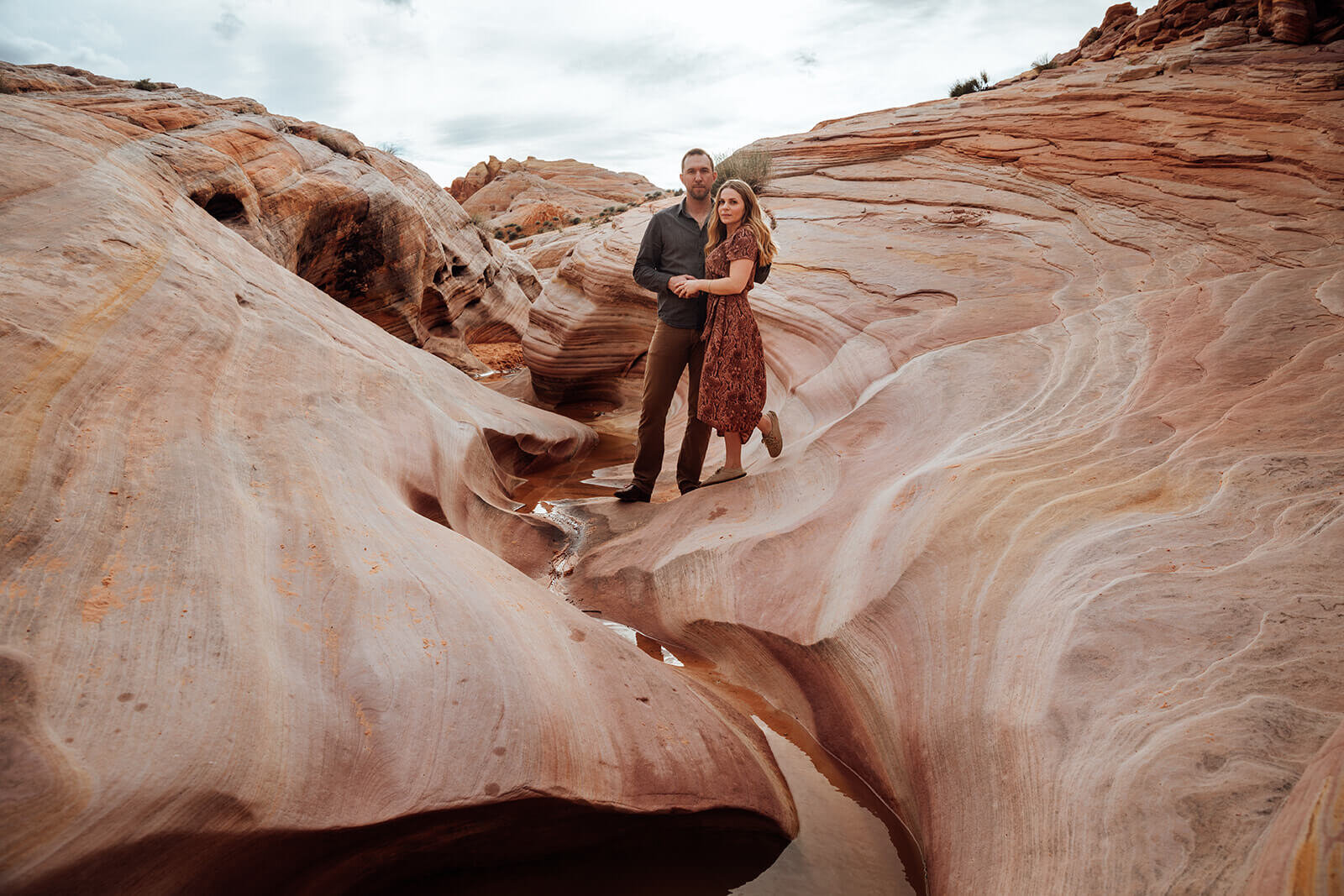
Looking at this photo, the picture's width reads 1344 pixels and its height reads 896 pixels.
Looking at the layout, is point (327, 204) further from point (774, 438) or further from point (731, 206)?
point (774, 438)

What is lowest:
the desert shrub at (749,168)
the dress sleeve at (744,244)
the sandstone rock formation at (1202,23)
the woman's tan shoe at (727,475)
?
the woman's tan shoe at (727,475)

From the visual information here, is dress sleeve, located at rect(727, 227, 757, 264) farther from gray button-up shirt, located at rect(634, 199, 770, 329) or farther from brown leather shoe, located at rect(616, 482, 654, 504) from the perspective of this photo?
brown leather shoe, located at rect(616, 482, 654, 504)

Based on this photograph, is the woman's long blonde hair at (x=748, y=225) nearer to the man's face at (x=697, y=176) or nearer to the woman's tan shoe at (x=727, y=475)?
the man's face at (x=697, y=176)

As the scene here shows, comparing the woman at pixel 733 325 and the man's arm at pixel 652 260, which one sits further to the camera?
the man's arm at pixel 652 260

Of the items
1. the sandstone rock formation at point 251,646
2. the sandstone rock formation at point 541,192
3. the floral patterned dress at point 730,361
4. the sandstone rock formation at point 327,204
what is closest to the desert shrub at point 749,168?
the sandstone rock formation at point 327,204

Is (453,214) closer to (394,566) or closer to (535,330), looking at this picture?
(535,330)

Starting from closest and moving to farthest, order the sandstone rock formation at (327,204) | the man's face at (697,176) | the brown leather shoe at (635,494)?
the man's face at (697,176), the brown leather shoe at (635,494), the sandstone rock formation at (327,204)

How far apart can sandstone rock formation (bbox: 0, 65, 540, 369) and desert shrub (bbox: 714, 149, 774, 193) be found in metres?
3.83

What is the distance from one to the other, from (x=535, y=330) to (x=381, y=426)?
4.88 metres

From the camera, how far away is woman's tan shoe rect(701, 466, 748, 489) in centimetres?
466

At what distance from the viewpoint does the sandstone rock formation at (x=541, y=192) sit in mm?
28266

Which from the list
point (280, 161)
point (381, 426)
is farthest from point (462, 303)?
point (381, 426)

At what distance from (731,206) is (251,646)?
318 cm

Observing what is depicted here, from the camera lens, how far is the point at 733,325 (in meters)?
4.45
